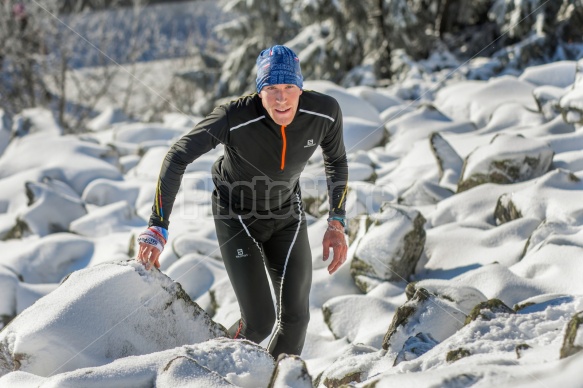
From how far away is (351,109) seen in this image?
9336 mm

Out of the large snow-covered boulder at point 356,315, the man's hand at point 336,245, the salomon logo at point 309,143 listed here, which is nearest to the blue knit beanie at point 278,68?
the salomon logo at point 309,143

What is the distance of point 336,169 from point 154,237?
1.32m

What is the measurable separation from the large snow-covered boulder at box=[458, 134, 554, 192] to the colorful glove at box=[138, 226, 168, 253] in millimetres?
3773

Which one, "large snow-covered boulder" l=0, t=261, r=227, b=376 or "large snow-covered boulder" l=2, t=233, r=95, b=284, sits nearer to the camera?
"large snow-covered boulder" l=0, t=261, r=227, b=376

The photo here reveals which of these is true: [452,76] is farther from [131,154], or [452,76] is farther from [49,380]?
[49,380]

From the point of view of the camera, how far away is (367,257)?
5.35 metres

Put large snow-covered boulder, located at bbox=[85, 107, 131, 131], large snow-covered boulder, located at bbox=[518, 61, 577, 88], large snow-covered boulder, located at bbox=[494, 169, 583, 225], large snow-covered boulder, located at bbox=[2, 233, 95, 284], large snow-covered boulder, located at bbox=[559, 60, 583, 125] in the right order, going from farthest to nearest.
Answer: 1. large snow-covered boulder, located at bbox=[85, 107, 131, 131]
2. large snow-covered boulder, located at bbox=[518, 61, 577, 88]
3. large snow-covered boulder, located at bbox=[559, 60, 583, 125]
4. large snow-covered boulder, located at bbox=[2, 233, 95, 284]
5. large snow-covered boulder, located at bbox=[494, 169, 583, 225]

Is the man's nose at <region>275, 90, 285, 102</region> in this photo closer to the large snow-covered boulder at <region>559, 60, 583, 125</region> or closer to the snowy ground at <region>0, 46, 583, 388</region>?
the snowy ground at <region>0, 46, 583, 388</region>

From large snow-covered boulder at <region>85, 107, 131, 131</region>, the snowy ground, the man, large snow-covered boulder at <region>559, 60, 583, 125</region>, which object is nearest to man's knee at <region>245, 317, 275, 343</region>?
the man

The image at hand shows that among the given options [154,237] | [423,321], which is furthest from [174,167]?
[423,321]

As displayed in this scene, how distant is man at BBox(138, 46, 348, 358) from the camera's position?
141 inches

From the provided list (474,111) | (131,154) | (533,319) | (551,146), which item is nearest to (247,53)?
(131,154)

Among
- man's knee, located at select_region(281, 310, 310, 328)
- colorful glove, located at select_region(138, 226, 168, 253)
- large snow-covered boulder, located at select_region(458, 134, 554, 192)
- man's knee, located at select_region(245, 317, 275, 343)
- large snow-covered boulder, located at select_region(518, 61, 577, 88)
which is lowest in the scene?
man's knee, located at select_region(245, 317, 275, 343)

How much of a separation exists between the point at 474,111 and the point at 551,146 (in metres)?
2.25
